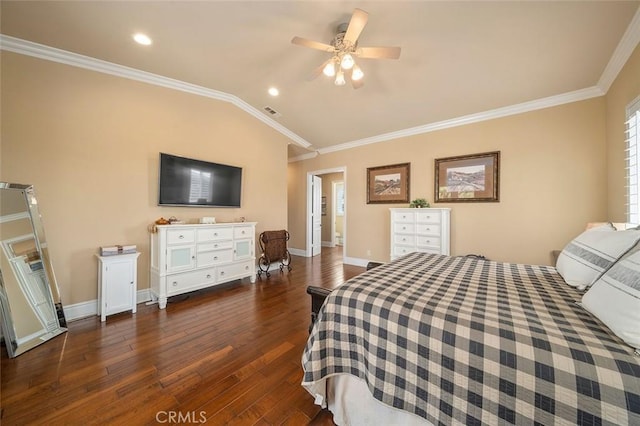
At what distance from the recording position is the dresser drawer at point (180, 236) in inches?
109

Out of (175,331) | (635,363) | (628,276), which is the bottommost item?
(175,331)

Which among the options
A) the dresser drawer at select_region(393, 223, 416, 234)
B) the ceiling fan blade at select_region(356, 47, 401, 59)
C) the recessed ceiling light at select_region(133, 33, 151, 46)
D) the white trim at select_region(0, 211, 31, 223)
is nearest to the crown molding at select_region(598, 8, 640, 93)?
the ceiling fan blade at select_region(356, 47, 401, 59)

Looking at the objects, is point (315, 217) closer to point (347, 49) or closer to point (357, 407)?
point (347, 49)

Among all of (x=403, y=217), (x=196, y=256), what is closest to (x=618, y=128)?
(x=403, y=217)

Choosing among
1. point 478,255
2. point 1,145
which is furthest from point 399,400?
point 1,145

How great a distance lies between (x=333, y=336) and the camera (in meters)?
1.21

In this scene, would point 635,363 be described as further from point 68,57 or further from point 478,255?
point 68,57

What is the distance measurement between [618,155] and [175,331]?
16.8 ft

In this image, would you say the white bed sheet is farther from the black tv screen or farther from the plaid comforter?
the black tv screen

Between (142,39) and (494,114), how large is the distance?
4704 millimetres

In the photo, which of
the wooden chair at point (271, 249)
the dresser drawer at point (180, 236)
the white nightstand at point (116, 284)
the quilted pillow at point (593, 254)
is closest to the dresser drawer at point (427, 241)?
the quilted pillow at point (593, 254)

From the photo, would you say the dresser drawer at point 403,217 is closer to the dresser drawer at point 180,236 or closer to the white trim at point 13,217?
the dresser drawer at point 180,236

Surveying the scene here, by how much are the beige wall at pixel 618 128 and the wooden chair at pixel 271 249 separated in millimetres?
4532

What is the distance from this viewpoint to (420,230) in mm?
3703
